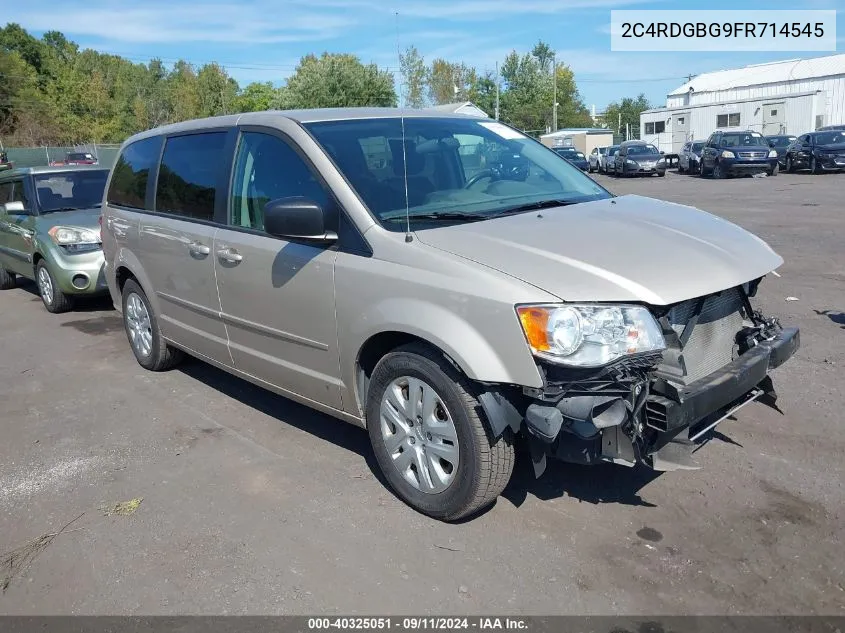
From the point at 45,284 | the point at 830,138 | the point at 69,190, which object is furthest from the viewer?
the point at 830,138

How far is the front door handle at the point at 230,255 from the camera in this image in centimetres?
433

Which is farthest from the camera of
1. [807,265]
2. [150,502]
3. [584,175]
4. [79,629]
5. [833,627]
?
[807,265]

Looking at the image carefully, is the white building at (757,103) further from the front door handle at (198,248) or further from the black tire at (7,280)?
the front door handle at (198,248)

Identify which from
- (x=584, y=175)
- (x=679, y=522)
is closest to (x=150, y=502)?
(x=679, y=522)

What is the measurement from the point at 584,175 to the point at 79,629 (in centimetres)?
388

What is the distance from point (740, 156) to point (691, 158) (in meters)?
4.97

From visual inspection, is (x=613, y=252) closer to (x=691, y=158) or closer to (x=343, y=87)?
(x=691, y=158)

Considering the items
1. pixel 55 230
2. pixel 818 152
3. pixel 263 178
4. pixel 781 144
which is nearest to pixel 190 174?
pixel 263 178

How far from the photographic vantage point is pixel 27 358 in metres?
6.88

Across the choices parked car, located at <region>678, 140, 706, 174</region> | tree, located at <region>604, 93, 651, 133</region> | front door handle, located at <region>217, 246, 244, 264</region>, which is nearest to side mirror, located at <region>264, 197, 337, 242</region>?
front door handle, located at <region>217, 246, 244, 264</region>

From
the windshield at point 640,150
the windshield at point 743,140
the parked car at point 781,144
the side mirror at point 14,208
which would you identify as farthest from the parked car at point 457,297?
the windshield at point 640,150

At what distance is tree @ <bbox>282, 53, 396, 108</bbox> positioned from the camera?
39.5 meters

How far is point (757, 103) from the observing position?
39.2 metres

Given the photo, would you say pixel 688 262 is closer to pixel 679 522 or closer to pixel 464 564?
pixel 679 522
